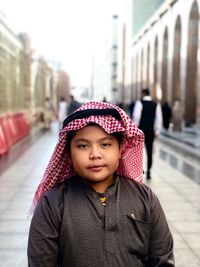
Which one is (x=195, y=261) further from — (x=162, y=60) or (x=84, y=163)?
(x=162, y=60)

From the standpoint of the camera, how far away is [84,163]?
1.78 meters

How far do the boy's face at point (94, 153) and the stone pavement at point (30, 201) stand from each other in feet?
5.78

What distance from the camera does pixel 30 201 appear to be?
631 cm

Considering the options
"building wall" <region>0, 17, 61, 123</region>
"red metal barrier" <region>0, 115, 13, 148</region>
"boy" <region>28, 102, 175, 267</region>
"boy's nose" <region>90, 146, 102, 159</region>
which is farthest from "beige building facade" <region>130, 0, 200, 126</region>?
"boy's nose" <region>90, 146, 102, 159</region>

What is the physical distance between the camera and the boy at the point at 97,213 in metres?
1.74

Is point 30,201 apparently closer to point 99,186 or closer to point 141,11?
point 99,186

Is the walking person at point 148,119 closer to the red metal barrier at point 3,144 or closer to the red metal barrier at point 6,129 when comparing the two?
the red metal barrier at point 3,144

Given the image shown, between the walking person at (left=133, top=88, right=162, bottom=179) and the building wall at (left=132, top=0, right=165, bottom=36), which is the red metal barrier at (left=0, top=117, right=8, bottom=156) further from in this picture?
the building wall at (left=132, top=0, right=165, bottom=36)

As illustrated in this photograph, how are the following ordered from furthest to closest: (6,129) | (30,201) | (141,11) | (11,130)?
(141,11), (11,130), (6,129), (30,201)

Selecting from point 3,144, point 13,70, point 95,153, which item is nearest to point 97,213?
point 95,153

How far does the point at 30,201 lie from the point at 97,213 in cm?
472

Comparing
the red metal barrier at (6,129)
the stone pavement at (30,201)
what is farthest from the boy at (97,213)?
the red metal barrier at (6,129)

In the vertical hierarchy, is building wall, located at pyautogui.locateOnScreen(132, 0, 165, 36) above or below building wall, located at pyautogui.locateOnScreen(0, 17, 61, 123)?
above

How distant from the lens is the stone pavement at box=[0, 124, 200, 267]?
4199 millimetres
